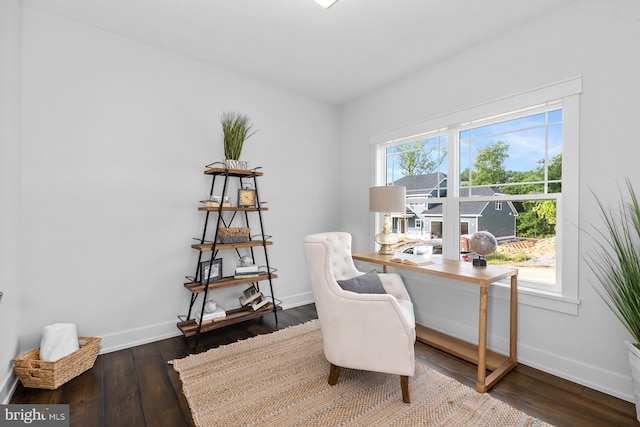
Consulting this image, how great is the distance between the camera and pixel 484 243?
2.34 metres

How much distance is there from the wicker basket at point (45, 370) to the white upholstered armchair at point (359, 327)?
68.8 inches

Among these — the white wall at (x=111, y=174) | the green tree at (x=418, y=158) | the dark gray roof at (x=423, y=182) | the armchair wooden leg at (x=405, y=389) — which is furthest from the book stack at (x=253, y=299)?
the green tree at (x=418, y=158)

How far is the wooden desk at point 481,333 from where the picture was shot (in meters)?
1.94

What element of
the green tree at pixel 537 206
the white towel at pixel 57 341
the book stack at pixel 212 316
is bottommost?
the book stack at pixel 212 316

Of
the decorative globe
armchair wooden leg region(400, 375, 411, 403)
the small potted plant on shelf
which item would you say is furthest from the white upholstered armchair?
the small potted plant on shelf

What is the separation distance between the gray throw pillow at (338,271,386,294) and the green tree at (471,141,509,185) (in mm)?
1415

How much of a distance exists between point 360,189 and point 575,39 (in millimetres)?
2360

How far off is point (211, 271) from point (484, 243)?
245 cm

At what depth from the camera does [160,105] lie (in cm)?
270

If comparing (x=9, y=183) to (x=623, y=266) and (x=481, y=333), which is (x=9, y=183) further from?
(x=623, y=266)

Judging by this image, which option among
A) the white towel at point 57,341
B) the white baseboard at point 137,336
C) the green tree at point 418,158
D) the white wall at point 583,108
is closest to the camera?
the white wall at point 583,108

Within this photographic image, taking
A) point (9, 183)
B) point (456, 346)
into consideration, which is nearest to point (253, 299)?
point (456, 346)

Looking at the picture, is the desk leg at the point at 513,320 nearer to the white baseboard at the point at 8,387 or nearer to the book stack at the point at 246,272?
the book stack at the point at 246,272

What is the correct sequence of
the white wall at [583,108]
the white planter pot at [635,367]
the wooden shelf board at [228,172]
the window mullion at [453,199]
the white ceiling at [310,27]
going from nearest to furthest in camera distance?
the white planter pot at [635,367], the white wall at [583,108], the white ceiling at [310,27], the wooden shelf board at [228,172], the window mullion at [453,199]
